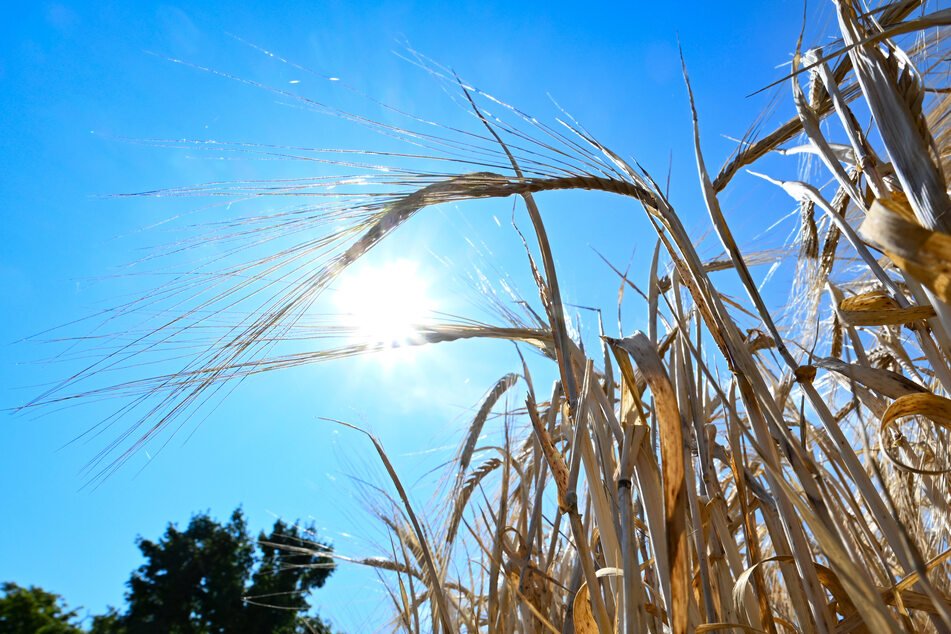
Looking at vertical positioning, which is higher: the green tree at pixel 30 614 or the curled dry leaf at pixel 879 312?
the green tree at pixel 30 614

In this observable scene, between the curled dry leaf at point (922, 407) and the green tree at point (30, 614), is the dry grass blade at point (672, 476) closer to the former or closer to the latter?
the curled dry leaf at point (922, 407)

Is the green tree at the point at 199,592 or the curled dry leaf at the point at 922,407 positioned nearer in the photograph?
the curled dry leaf at the point at 922,407

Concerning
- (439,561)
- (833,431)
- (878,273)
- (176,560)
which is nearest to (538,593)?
(439,561)

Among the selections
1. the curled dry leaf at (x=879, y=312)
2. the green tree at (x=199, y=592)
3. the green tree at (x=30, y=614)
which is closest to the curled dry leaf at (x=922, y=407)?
the curled dry leaf at (x=879, y=312)

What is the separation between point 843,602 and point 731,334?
0.32 m

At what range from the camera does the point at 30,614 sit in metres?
10.8

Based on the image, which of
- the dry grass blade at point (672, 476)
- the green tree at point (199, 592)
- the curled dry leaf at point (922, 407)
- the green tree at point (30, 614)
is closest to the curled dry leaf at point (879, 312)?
the curled dry leaf at point (922, 407)

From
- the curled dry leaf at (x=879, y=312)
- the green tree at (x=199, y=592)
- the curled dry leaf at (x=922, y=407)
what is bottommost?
the curled dry leaf at (x=922, y=407)

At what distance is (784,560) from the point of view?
1.76ft

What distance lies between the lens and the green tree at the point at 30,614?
10.5 metres

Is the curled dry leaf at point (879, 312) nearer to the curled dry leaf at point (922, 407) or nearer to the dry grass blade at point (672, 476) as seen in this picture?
the curled dry leaf at point (922, 407)

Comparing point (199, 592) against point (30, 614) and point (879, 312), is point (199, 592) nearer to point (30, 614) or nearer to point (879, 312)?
point (30, 614)

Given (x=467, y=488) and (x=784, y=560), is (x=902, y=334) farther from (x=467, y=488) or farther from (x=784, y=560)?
(x=467, y=488)

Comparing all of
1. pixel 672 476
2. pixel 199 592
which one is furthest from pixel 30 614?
pixel 672 476
